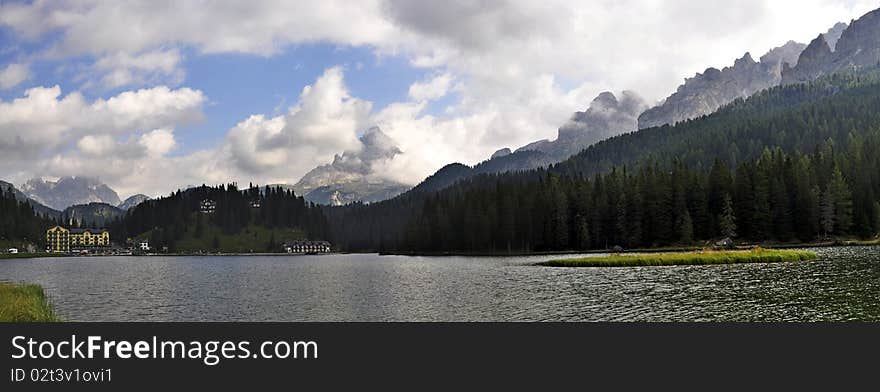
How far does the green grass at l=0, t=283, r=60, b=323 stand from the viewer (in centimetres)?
4750

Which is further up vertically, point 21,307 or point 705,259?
point 21,307

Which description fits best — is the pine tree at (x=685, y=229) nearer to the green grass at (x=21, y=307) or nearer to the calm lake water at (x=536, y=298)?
the calm lake water at (x=536, y=298)

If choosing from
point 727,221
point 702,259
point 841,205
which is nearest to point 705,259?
point 702,259

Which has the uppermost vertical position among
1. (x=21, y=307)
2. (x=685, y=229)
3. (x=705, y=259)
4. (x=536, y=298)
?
(x=685, y=229)

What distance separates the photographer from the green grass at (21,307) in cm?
4750

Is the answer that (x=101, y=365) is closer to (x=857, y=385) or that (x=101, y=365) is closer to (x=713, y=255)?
(x=857, y=385)

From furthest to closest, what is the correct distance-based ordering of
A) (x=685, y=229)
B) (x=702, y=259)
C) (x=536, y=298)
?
1. (x=685, y=229)
2. (x=702, y=259)
3. (x=536, y=298)

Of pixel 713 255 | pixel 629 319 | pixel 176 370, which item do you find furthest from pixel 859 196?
pixel 176 370

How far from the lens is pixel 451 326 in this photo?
49781mm

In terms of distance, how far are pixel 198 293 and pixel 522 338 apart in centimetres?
6452

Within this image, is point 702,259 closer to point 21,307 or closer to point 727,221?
point 727,221

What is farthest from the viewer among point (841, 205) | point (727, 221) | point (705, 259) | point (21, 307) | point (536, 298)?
point (727, 221)

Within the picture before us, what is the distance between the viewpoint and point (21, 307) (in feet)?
168

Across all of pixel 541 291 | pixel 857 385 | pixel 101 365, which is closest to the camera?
pixel 857 385
